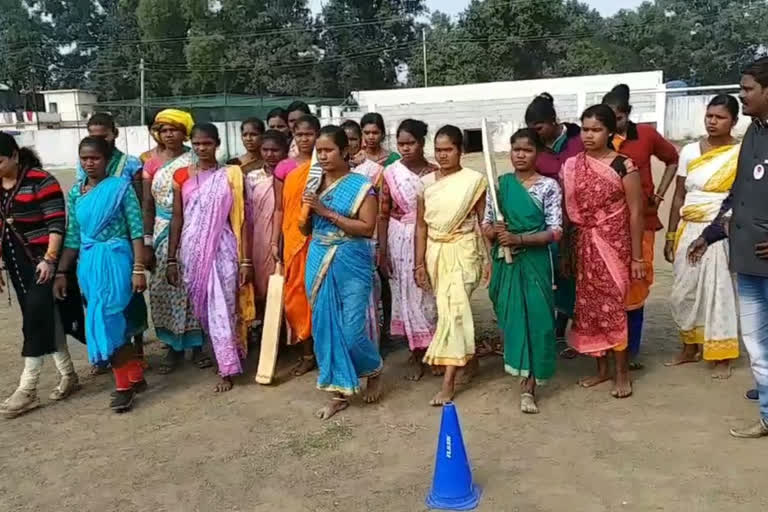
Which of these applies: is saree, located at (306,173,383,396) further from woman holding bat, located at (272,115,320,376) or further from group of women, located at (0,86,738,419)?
woman holding bat, located at (272,115,320,376)

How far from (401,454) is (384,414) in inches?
22.5

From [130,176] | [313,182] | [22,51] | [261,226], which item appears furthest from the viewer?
[22,51]

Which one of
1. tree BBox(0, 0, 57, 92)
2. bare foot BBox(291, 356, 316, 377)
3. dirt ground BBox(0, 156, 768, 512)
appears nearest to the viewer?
dirt ground BBox(0, 156, 768, 512)

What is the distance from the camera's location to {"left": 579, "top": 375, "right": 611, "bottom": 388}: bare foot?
15.3ft

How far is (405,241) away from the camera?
4906 mm

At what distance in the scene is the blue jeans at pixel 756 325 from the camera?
3.67 metres

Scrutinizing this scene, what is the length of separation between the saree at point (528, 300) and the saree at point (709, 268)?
1.12 metres

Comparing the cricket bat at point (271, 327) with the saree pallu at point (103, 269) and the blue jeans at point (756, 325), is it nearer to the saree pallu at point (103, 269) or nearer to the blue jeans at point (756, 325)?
the saree pallu at point (103, 269)

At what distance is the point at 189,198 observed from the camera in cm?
489

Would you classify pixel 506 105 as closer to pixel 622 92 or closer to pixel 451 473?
pixel 622 92

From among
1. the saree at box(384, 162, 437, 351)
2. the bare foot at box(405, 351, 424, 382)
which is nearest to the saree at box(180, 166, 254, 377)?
the saree at box(384, 162, 437, 351)

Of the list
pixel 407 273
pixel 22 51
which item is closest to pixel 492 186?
pixel 407 273

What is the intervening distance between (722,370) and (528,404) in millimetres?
1436

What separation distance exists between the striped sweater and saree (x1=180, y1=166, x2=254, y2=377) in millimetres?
798
